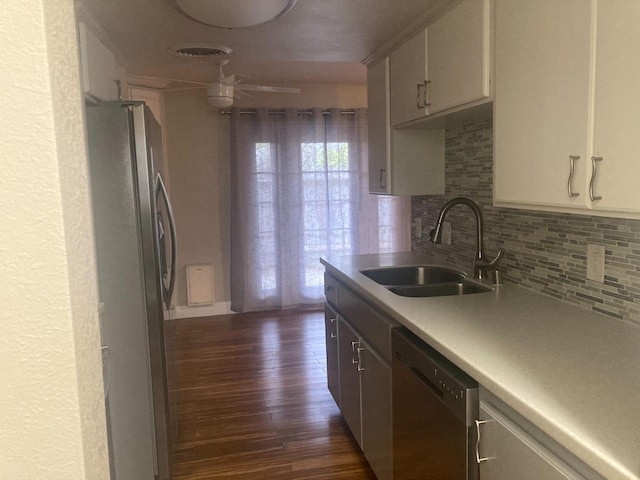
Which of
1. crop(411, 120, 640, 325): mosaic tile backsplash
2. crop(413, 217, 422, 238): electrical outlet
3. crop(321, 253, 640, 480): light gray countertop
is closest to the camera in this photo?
crop(321, 253, 640, 480): light gray countertop

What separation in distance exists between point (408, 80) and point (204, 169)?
3.12 metres

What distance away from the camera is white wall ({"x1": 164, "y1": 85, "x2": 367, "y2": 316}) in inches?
201

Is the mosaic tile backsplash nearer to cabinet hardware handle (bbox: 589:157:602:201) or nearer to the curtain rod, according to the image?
cabinet hardware handle (bbox: 589:157:602:201)

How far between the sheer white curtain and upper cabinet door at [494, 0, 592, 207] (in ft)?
11.7

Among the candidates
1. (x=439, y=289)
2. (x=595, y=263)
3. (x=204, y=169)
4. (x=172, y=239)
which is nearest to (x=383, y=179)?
(x=439, y=289)

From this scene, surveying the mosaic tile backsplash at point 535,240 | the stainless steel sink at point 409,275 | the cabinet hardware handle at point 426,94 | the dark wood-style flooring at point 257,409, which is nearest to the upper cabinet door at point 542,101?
the mosaic tile backsplash at point 535,240

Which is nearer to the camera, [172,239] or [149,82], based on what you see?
[172,239]

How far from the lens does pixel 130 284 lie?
84.5 inches

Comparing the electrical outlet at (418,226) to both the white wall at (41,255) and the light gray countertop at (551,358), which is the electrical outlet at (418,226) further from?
the white wall at (41,255)

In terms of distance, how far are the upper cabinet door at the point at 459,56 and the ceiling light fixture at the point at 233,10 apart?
66 cm

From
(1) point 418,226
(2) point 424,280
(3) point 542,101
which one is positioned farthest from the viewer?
(1) point 418,226

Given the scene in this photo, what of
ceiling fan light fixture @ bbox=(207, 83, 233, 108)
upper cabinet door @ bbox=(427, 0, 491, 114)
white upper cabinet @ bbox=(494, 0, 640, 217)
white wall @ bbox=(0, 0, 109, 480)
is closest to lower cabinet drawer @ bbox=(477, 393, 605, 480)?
white upper cabinet @ bbox=(494, 0, 640, 217)

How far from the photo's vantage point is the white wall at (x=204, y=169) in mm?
5105

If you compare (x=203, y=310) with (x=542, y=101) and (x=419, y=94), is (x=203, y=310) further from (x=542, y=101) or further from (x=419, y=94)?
(x=542, y=101)
